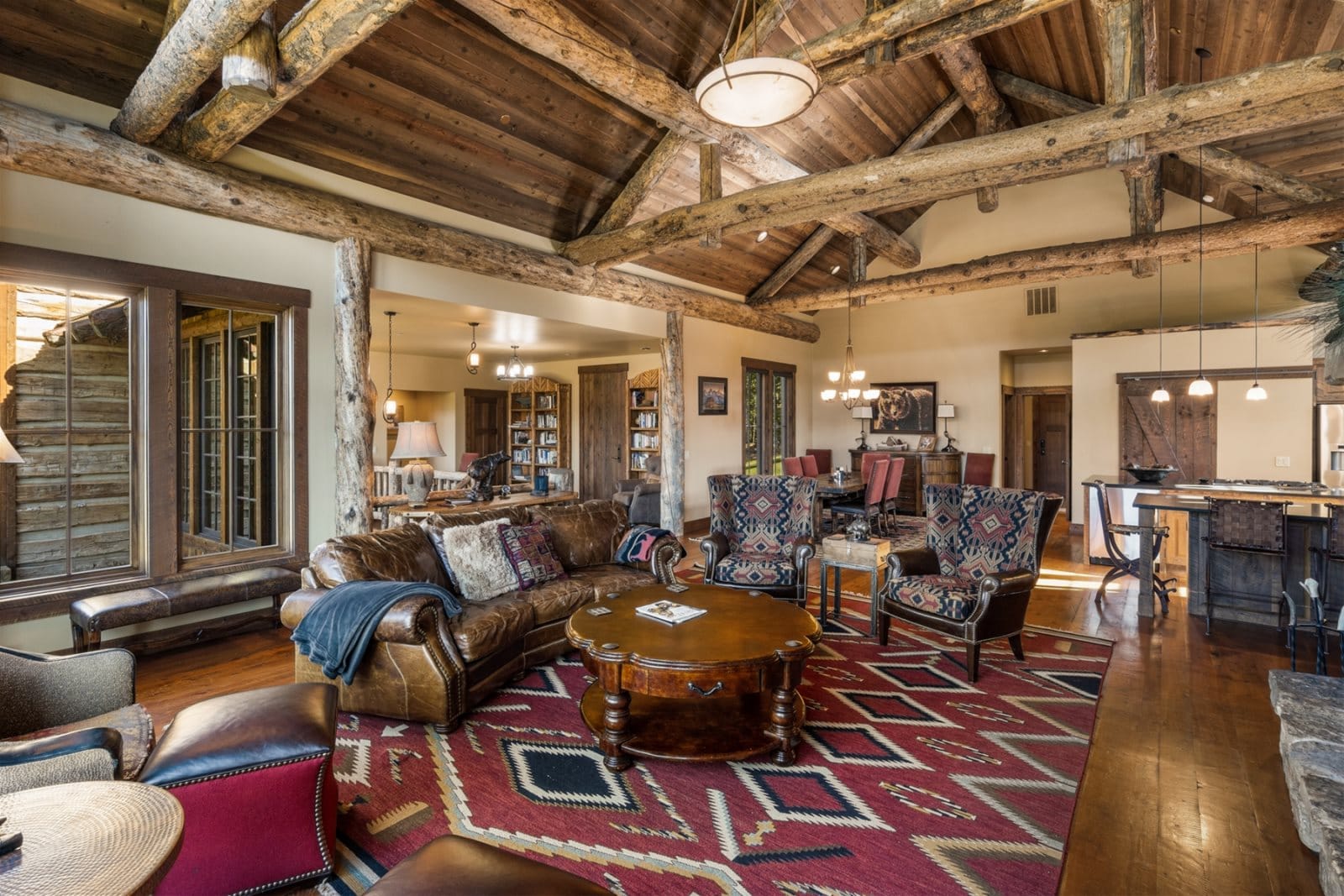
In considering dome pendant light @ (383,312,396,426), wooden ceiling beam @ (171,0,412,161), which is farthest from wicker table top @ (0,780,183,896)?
dome pendant light @ (383,312,396,426)

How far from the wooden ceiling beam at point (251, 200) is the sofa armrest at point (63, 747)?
3.22 meters

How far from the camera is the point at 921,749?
286 cm

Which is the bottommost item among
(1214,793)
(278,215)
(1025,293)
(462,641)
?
(1214,793)

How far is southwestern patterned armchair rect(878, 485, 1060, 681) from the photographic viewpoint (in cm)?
367

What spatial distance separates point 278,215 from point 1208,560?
7067 mm

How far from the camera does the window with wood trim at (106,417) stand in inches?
148

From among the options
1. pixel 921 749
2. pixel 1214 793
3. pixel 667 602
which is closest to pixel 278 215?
pixel 667 602

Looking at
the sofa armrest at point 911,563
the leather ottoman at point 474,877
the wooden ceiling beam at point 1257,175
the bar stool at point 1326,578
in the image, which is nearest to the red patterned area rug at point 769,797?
the leather ottoman at point 474,877

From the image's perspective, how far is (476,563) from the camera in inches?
150

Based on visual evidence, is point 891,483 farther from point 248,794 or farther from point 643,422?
point 248,794

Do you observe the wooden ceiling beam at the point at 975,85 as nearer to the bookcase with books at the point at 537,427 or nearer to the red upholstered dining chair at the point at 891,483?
the red upholstered dining chair at the point at 891,483

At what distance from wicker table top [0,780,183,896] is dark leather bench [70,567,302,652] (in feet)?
8.91

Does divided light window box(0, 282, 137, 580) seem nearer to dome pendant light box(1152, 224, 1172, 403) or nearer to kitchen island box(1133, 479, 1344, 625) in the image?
kitchen island box(1133, 479, 1344, 625)

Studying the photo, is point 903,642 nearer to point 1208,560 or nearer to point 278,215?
point 1208,560
